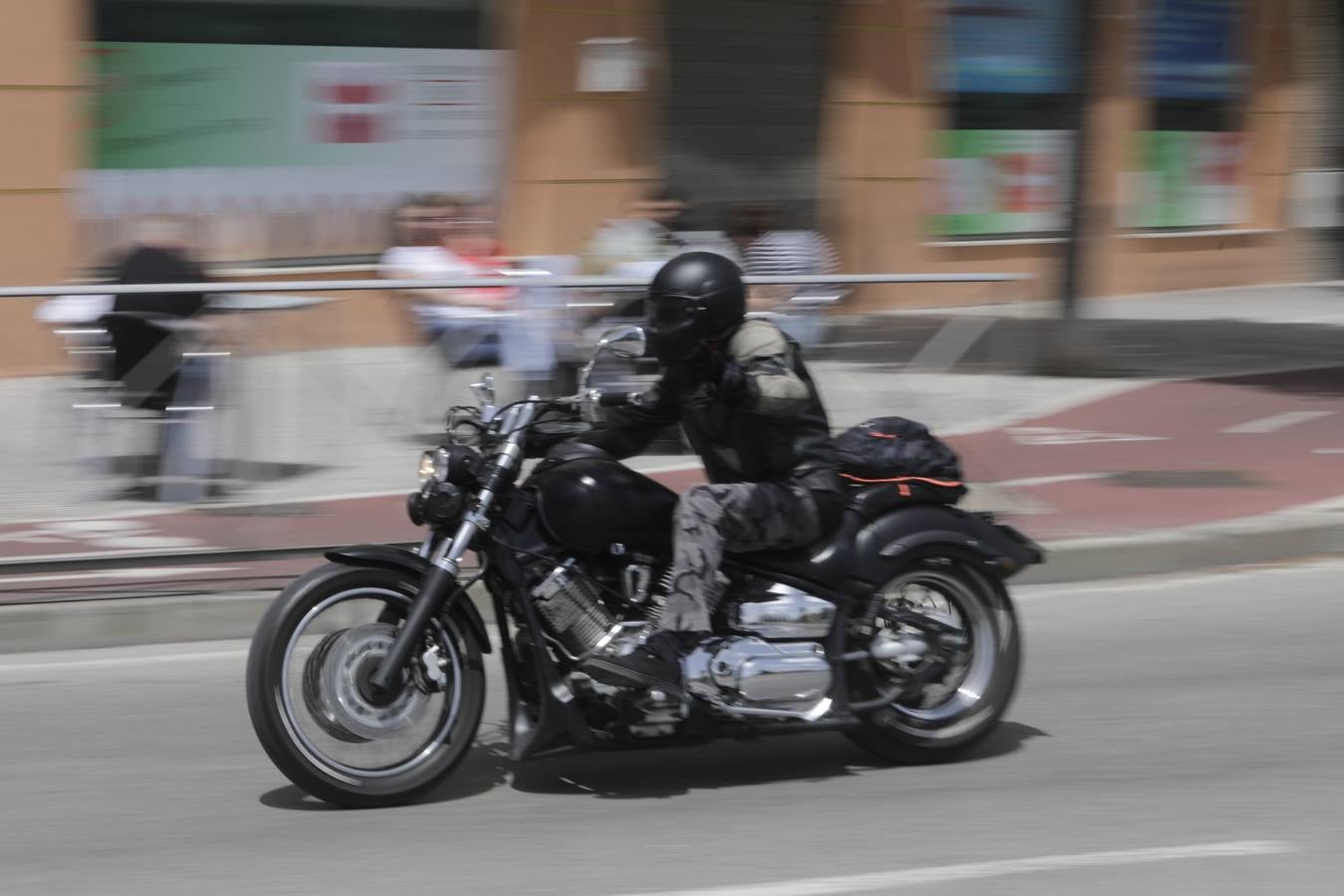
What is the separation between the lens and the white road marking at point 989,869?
13.1 ft

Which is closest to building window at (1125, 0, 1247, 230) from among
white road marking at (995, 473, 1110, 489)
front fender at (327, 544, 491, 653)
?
white road marking at (995, 473, 1110, 489)

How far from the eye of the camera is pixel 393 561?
14.9 ft

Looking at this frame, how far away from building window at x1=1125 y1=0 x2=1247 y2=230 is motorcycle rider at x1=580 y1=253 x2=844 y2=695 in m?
16.4

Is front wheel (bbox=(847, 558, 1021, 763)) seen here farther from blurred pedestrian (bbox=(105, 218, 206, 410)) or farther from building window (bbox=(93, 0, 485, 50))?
building window (bbox=(93, 0, 485, 50))

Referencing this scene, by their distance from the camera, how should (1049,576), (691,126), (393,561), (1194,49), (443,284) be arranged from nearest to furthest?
(393,561) → (443,284) → (1049,576) → (691,126) → (1194,49)

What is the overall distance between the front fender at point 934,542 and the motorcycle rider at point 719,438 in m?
0.15

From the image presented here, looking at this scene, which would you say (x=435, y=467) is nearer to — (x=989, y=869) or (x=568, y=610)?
(x=568, y=610)

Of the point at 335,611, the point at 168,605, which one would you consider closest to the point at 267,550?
the point at 168,605

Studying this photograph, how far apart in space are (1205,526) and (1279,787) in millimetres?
3421

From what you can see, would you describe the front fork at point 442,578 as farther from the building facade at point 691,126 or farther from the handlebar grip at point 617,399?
the building facade at point 691,126

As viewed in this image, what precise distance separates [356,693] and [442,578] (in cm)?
37

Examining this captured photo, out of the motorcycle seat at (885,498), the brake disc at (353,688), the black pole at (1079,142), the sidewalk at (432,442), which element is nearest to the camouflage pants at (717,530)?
the motorcycle seat at (885,498)

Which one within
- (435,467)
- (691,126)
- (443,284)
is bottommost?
(435,467)

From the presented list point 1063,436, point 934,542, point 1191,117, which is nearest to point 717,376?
point 934,542
